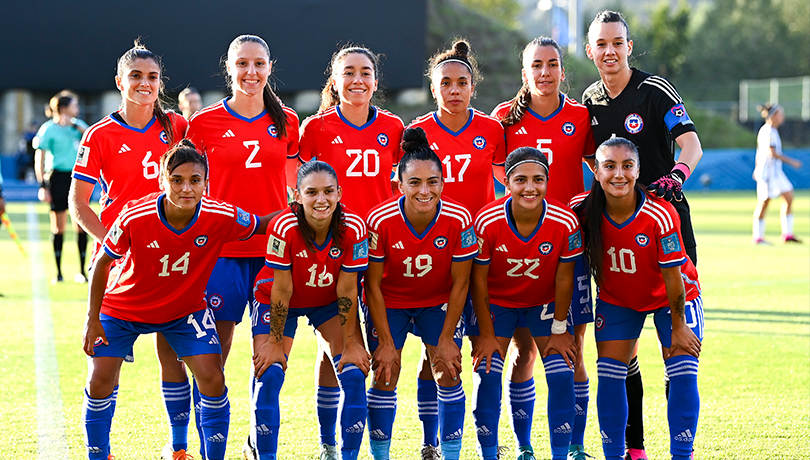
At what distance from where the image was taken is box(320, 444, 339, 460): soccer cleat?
442 centimetres

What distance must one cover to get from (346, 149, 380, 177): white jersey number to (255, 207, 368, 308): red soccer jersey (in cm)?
37

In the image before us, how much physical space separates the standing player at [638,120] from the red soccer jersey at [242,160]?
174 centimetres

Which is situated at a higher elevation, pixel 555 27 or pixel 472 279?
pixel 555 27

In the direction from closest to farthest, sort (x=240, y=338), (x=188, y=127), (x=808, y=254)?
(x=188, y=127) < (x=240, y=338) < (x=808, y=254)

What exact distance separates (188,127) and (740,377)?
13.4 feet

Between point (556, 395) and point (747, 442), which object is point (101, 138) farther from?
point (747, 442)

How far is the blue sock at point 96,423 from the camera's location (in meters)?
4.12

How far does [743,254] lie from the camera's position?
12.7 meters

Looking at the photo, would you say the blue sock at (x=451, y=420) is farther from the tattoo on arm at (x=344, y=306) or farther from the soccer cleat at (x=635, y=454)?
the soccer cleat at (x=635, y=454)

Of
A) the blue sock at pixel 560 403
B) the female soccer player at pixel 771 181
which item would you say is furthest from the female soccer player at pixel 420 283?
the female soccer player at pixel 771 181

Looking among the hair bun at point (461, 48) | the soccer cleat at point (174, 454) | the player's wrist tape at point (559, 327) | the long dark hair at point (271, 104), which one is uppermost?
the hair bun at point (461, 48)

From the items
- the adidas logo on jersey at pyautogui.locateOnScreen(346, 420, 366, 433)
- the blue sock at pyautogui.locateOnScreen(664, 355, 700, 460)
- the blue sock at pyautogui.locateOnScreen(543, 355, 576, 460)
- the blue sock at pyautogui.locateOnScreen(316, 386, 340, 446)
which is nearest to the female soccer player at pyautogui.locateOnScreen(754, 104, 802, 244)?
the blue sock at pyautogui.locateOnScreen(664, 355, 700, 460)

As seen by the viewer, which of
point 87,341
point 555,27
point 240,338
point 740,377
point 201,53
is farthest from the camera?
point 555,27

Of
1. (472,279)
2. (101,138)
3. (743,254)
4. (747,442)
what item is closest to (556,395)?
(472,279)
